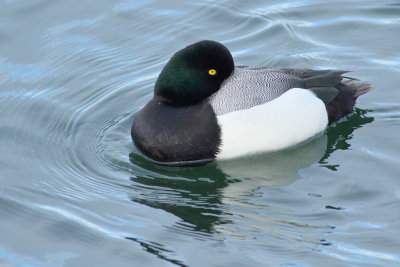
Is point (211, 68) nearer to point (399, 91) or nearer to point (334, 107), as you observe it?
point (334, 107)

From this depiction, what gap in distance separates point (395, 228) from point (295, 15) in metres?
4.97

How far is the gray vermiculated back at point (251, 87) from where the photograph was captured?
28.7 ft

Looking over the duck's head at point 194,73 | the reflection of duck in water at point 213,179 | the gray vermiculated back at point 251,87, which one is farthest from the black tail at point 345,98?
the duck's head at point 194,73

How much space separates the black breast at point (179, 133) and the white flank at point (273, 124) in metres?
0.13

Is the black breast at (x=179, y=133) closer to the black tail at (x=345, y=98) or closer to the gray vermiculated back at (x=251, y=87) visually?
the gray vermiculated back at (x=251, y=87)

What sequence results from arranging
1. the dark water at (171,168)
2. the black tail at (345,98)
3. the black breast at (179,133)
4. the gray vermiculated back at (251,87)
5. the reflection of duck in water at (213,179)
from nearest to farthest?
the dark water at (171,168)
the reflection of duck in water at (213,179)
the black breast at (179,133)
the gray vermiculated back at (251,87)
the black tail at (345,98)

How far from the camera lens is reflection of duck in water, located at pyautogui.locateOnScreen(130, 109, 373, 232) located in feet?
26.2

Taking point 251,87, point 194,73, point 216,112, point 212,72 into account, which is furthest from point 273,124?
Answer: point 194,73

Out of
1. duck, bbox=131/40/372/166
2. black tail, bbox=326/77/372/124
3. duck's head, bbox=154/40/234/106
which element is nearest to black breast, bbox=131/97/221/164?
duck, bbox=131/40/372/166

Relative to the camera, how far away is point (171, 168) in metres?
8.71

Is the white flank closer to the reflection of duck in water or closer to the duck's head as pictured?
the reflection of duck in water

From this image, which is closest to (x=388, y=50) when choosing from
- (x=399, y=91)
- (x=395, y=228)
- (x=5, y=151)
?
(x=399, y=91)

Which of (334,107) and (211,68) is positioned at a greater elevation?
(211,68)

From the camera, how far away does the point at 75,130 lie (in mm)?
9547
